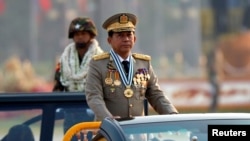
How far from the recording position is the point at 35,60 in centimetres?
1916

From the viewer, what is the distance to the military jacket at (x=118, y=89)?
23.7ft

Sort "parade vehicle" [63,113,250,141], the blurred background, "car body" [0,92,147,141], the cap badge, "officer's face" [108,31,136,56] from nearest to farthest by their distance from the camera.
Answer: "parade vehicle" [63,113,250,141], "officer's face" [108,31,136,56], the cap badge, "car body" [0,92,147,141], the blurred background

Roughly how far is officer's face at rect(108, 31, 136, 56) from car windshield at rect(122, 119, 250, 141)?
1.16m

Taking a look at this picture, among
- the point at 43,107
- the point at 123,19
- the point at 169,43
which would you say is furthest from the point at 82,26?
the point at 169,43

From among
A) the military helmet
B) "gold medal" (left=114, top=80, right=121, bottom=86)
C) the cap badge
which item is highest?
the cap badge

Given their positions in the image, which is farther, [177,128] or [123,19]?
[123,19]

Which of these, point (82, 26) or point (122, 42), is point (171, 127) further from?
point (82, 26)

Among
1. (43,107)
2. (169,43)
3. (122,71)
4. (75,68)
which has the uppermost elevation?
(122,71)

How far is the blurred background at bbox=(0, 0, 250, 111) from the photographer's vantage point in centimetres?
1911

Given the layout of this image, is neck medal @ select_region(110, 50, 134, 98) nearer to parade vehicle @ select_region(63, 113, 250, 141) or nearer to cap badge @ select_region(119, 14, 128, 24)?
cap badge @ select_region(119, 14, 128, 24)

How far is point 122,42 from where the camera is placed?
7.21 metres

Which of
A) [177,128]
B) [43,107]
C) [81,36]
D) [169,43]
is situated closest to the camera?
[177,128]

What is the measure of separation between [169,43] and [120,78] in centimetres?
1262

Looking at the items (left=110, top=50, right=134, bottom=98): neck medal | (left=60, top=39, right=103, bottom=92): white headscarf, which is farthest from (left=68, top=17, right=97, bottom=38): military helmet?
(left=110, top=50, right=134, bottom=98): neck medal
